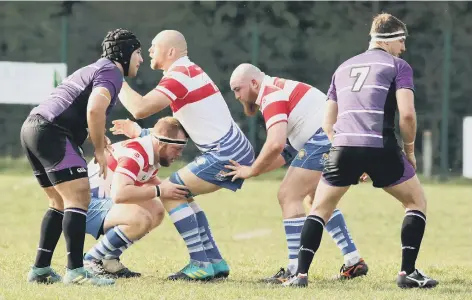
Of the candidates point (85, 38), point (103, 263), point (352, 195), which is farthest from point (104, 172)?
point (85, 38)

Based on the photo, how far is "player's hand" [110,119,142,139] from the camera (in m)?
8.11

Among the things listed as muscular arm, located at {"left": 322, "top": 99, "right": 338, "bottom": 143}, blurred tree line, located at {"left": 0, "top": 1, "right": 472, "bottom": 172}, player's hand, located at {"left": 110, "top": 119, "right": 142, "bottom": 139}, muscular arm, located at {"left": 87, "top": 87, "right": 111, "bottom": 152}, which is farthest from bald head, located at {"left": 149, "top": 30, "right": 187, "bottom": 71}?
blurred tree line, located at {"left": 0, "top": 1, "right": 472, "bottom": 172}

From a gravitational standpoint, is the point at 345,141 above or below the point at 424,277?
above

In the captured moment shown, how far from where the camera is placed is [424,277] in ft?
24.3

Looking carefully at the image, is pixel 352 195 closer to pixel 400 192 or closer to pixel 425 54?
pixel 425 54

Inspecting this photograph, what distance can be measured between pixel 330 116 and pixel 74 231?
69.9 inches

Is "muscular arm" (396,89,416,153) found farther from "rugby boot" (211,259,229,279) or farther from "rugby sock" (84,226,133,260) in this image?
"rugby sock" (84,226,133,260)

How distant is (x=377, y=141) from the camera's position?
7211 mm

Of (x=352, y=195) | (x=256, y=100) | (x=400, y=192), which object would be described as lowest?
(x=352, y=195)

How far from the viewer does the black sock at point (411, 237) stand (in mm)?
7379

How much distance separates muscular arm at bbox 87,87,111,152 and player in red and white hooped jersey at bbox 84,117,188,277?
0.60m

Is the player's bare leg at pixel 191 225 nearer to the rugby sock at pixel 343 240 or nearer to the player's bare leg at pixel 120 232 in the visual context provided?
the player's bare leg at pixel 120 232

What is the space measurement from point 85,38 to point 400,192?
13.0 meters

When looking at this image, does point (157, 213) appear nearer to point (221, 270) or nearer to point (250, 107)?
point (221, 270)
